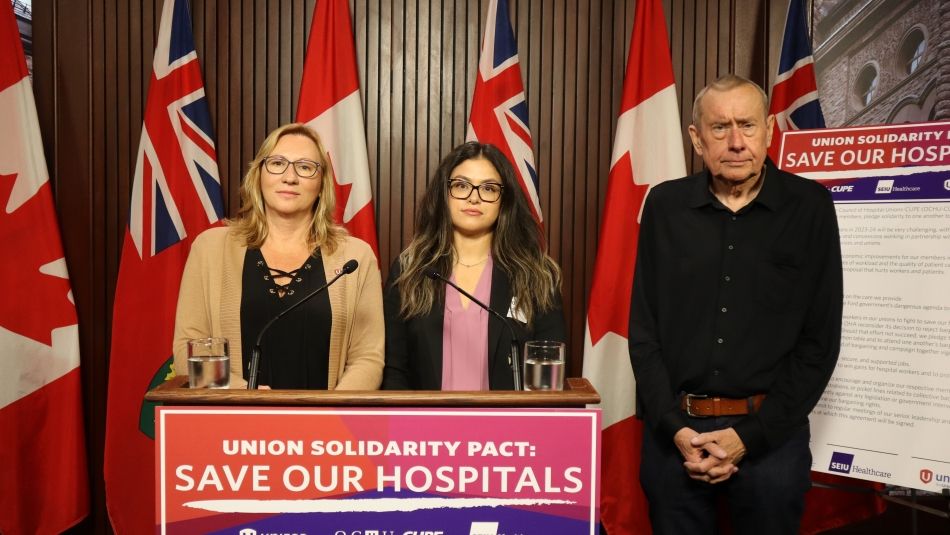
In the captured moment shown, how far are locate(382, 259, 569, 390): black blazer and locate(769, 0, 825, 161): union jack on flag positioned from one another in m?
1.39

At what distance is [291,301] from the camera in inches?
78.1

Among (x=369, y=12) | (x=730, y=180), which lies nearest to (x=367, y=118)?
(x=369, y=12)

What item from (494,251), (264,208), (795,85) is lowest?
(494,251)

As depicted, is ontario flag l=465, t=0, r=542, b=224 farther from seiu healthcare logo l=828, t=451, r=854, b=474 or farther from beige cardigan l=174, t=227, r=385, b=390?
seiu healthcare logo l=828, t=451, r=854, b=474

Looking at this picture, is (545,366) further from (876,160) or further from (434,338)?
(876,160)

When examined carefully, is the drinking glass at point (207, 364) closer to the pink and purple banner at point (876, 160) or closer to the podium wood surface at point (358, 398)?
the podium wood surface at point (358, 398)

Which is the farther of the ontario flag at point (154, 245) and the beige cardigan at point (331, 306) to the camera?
the ontario flag at point (154, 245)

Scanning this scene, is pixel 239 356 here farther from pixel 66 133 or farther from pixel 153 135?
pixel 66 133

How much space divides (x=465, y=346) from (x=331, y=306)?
0.38 m

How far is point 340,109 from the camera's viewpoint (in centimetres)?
297

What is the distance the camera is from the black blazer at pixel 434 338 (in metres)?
2.05

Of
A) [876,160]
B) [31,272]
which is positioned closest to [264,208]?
[31,272]

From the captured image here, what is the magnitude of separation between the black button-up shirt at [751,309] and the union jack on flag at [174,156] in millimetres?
1814

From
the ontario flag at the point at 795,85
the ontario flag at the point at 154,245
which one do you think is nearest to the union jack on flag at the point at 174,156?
the ontario flag at the point at 154,245
